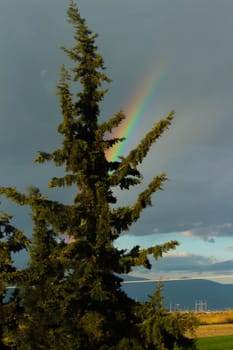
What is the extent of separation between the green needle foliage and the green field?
32130mm

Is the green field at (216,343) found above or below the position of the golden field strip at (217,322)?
below

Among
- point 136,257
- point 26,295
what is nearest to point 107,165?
point 136,257

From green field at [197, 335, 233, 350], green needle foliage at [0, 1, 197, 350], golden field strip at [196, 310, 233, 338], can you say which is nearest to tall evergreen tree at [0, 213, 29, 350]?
green needle foliage at [0, 1, 197, 350]

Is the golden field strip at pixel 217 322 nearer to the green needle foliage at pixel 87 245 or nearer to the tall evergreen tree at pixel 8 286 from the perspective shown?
the tall evergreen tree at pixel 8 286

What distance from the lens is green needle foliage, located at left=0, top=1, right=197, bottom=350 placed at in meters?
14.1

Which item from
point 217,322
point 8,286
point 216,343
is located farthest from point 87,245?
point 217,322

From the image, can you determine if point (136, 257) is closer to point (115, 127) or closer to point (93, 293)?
point (93, 293)

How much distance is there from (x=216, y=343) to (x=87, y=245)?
3959 centimetres

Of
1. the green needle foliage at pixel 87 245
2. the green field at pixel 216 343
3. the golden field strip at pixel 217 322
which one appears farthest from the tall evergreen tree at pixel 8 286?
the golden field strip at pixel 217 322

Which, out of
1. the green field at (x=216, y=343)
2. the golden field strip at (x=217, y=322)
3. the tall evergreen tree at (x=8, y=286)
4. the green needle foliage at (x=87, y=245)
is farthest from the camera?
the golden field strip at (x=217, y=322)

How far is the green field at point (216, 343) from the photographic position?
47.8 metres

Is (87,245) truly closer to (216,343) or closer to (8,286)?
(8,286)

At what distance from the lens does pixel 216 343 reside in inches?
2016

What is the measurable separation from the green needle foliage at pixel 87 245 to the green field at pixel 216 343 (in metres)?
32.1
